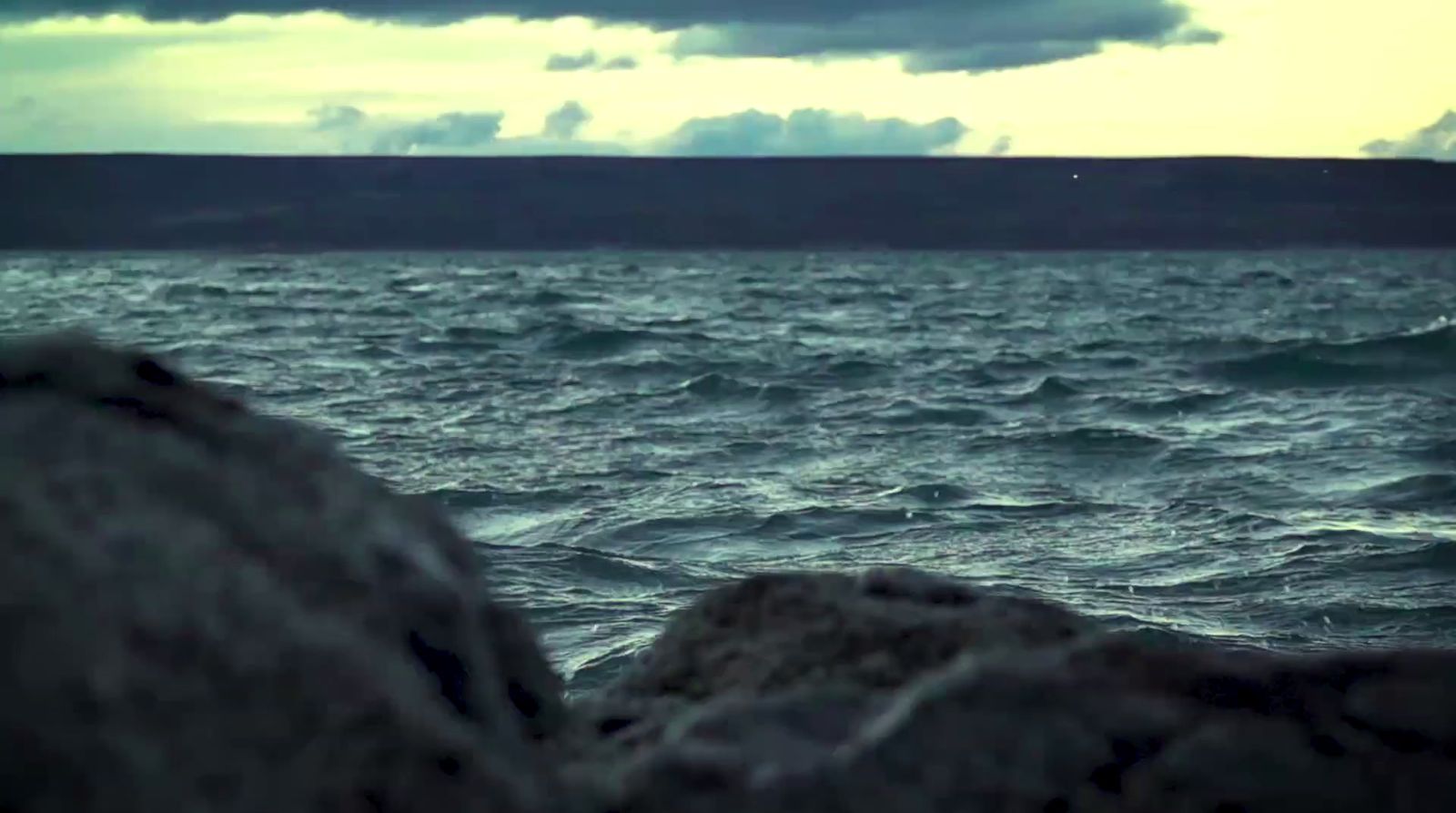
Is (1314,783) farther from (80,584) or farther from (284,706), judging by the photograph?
(80,584)

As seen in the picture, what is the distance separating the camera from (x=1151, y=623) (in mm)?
5844

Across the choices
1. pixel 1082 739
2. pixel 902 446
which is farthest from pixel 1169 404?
pixel 1082 739

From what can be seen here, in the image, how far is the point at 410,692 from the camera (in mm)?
1057

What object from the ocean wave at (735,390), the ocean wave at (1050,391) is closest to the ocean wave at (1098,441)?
the ocean wave at (1050,391)

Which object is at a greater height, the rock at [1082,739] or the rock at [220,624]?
the rock at [220,624]

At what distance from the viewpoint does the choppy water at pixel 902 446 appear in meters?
6.56

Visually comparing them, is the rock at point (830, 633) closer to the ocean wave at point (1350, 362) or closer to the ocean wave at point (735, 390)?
the ocean wave at point (735, 390)

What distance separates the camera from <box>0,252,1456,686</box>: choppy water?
6.56m

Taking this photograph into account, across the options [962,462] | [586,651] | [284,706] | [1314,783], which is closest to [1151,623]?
[586,651]

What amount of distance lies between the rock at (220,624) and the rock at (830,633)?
11.1 inches

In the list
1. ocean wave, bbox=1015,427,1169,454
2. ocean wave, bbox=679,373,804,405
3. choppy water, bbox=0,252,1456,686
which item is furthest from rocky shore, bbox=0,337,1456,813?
ocean wave, bbox=679,373,804,405

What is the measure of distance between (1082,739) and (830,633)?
376 mm

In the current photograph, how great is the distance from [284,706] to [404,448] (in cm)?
929

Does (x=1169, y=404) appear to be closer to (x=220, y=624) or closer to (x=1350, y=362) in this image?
(x=1350, y=362)
